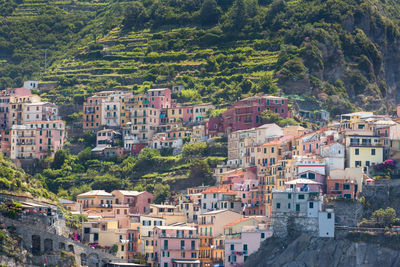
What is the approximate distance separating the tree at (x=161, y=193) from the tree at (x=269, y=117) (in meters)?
13.3

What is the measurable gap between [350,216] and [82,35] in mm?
87858

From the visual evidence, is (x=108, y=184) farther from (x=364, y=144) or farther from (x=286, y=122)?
(x=364, y=144)

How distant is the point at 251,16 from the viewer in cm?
16725

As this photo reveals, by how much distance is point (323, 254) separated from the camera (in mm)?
103562

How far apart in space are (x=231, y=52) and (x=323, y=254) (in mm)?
60432

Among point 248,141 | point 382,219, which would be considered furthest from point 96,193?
point 382,219

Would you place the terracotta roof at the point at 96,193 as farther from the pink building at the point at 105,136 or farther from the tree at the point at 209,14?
the tree at the point at 209,14

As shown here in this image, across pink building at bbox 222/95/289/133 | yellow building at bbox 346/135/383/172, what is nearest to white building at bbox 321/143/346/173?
yellow building at bbox 346/135/383/172

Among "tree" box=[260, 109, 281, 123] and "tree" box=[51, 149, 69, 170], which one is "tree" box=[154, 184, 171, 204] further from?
"tree" box=[51, 149, 69, 170]

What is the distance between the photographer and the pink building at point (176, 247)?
4309 inches

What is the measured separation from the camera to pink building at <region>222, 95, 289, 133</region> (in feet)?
436

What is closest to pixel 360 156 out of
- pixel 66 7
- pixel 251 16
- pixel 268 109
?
pixel 268 109

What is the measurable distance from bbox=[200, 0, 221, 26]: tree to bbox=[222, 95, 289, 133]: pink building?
36800 millimetres

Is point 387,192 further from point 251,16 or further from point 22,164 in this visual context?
point 251,16
